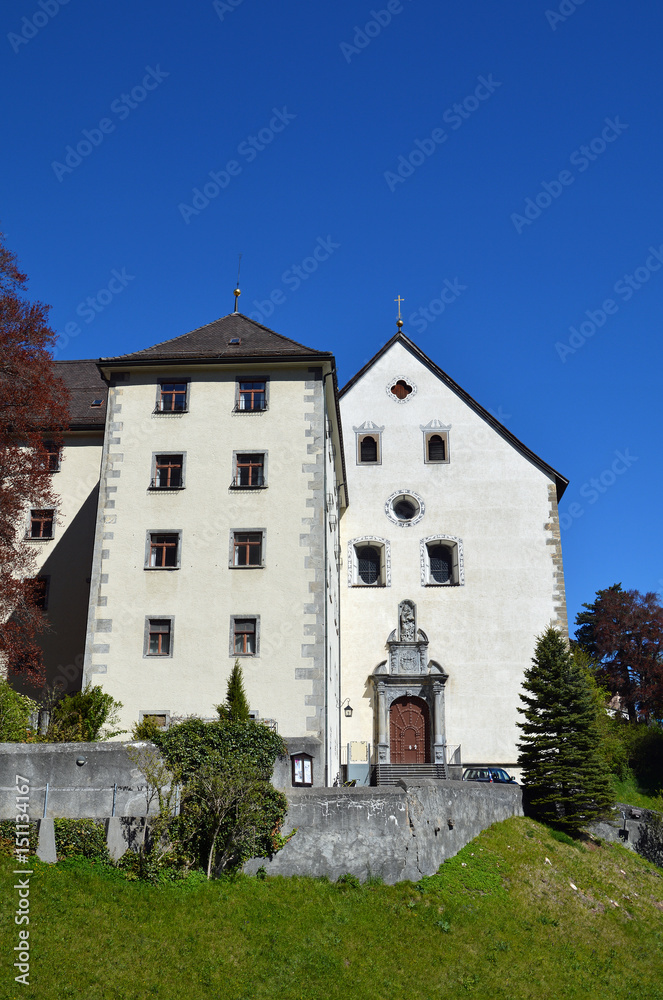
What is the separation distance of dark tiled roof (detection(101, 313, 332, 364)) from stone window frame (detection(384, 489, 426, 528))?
8929 millimetres

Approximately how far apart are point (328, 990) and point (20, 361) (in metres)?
16.0

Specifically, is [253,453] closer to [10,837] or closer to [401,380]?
[401,380]

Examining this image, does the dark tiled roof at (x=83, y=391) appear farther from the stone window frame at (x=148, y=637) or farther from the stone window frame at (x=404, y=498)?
the stone window frame at (x=404, y=498)

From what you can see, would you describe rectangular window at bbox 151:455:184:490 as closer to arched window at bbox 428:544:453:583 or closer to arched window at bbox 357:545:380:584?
arched window at bbox 357:545:380:584

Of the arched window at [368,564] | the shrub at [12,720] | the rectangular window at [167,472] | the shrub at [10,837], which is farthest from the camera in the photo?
the arched window at [368,564]

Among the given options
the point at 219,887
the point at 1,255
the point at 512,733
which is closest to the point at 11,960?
the point at 219,887

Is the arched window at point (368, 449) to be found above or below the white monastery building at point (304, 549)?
above

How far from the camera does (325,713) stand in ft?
77.3

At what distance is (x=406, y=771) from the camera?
3011 cm

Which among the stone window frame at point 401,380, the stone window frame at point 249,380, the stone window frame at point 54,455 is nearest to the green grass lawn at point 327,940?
the stone window frame at point 249,380

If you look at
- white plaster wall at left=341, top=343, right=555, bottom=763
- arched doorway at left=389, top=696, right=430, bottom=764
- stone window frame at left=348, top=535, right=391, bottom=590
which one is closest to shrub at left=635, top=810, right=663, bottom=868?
white plaster wall at left=341, top=343, right=555, bottom=763

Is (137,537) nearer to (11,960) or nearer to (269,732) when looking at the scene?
(269,732)

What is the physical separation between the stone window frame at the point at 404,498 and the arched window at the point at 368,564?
1273 mm

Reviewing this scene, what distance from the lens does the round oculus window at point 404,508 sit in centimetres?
3409
